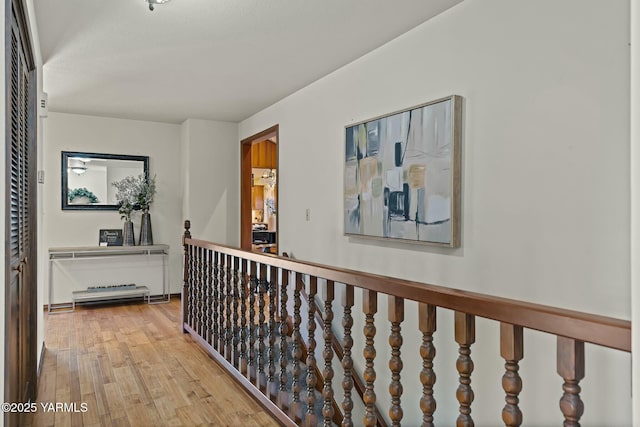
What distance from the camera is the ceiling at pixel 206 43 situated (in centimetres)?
256

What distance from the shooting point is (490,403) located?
2316mm

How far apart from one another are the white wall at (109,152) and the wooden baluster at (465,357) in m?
4.97

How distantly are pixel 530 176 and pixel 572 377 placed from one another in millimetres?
1336

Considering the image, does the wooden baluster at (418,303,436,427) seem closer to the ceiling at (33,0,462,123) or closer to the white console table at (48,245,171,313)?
the ceiling at (33,0,462,123)

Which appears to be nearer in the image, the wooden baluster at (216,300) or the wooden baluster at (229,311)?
the wooden baluster at (229,311)

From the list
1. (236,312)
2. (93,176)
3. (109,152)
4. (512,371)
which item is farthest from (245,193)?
(512,371)

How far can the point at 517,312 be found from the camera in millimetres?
1108

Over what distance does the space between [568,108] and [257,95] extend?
122 inches

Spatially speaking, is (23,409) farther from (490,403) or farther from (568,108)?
(568,108)

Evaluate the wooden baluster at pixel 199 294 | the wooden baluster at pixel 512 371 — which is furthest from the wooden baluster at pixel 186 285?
the wooden baluster at pixel 512 371

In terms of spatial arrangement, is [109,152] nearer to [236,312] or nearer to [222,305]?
[222,305]

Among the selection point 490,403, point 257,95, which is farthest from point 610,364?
point 257,95

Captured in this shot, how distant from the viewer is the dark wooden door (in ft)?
4.99

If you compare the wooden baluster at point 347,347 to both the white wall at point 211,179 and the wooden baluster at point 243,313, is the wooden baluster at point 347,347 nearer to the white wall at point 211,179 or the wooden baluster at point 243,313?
the wooden baluster at point 243,313
